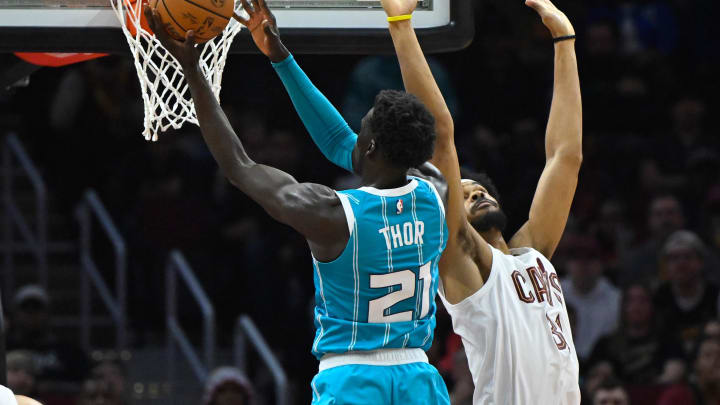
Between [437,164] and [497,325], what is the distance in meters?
0.63

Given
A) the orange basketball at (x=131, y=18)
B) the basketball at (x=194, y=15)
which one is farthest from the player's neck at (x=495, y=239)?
the orange basketball at (x=131, y=18)

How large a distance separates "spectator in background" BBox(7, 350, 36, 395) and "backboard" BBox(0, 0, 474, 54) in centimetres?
314

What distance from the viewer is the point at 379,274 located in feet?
12.4

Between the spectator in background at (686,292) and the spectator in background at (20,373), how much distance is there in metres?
3.87

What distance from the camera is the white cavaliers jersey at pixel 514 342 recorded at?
4.46 metres

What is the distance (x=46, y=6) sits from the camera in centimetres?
436

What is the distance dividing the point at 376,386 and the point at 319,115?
98 centimetres

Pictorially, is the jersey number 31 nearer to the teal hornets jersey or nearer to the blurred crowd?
the teal hornets jersey

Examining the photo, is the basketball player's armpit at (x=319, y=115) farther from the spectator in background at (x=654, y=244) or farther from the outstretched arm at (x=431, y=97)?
the spectator in background at (x=654, y=244)

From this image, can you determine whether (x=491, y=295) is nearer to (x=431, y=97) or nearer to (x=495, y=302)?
(x=495, y=302)

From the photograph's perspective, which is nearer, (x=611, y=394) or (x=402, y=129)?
(x=402, y=129)

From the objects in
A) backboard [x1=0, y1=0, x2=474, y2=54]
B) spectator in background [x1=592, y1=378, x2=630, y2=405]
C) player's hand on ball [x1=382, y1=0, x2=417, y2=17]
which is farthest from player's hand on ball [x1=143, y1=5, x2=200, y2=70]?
spectator in background [x1=592, y1=378, x2=630, y2=405]

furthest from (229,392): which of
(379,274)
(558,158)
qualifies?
(379,274)

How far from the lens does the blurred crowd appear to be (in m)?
7.85
